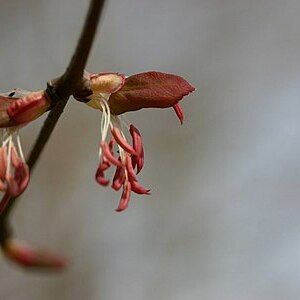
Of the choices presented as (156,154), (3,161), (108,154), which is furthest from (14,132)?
(156,154)

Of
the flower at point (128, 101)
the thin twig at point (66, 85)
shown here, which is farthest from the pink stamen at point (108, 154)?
the thin twig at point (66, 85)

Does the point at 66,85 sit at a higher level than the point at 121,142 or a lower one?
higher

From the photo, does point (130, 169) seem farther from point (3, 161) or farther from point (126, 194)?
point (3, 161)

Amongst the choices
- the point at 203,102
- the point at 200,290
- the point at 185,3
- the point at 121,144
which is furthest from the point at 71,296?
the point at 121,144

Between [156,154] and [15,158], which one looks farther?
[156,154]

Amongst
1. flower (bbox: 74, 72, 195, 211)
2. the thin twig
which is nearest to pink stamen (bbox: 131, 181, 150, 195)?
flower (bbox: 74, 72, 195, 211)

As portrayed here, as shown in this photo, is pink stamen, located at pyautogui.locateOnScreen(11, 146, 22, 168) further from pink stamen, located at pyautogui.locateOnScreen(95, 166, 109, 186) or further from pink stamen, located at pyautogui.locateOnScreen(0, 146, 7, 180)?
pink stamen, located at pyautogui.locateOnScreen(95, 166, 109, 186)
